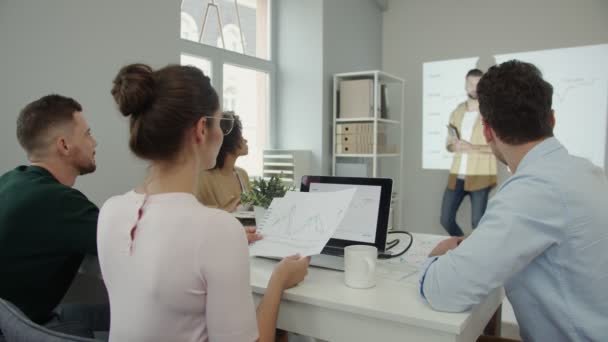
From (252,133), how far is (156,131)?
3021 mm

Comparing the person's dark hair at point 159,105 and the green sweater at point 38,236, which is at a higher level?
the person's dark hair at point 159,105

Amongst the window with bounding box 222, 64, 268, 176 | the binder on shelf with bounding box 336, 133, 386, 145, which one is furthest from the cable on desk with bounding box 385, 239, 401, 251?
the window with bounding box 222, 64, 268, 176

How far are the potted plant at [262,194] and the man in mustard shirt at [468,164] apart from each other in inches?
114

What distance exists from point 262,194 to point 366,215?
445mm

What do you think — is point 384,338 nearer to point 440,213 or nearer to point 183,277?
point 183,277

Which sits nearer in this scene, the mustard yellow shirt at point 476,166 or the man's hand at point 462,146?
the mustard yellow shirt at point 476,166

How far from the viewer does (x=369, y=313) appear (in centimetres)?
103

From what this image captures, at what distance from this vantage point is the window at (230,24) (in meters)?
3.25

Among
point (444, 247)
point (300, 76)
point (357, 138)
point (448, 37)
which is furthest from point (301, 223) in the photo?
point (448, 37)

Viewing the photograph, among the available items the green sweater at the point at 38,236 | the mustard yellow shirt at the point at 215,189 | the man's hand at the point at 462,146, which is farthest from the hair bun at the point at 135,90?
the man's hand at the point at 462,146

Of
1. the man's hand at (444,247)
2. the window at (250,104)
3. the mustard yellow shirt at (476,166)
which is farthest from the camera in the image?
the mustard yellow shirt at (476,166)

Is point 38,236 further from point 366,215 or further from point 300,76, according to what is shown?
point 300,76

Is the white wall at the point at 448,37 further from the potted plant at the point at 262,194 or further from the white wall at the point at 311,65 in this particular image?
the potted plant at the point at 262,194

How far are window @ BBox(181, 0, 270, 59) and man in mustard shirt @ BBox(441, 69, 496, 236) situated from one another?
197 centimetres
